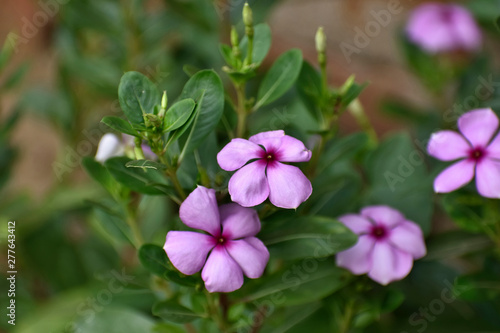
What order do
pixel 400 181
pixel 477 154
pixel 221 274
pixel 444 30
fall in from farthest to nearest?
pixel 444 30 < pixel 400 181 < pixel 477 154 < pixel 221 274

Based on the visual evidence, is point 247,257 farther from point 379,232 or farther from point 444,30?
point 444,30

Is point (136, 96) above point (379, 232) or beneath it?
above

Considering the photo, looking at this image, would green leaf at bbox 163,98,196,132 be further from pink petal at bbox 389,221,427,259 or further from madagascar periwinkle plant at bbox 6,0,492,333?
pink petal at bbox 389,221,427,259

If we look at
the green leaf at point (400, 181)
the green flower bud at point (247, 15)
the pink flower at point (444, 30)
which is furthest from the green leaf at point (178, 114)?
the pink flower at point (444, 30)

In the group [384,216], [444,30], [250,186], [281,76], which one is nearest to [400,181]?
[384,216]

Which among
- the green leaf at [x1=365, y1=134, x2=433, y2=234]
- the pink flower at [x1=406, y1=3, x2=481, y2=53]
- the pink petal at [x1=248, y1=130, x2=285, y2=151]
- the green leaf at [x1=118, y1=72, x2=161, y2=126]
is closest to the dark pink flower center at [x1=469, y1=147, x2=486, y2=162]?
the green leaf at [x1=365, y1=134, x2=433, y2=234]

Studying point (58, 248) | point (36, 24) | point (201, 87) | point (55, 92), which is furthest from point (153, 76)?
point (201, 87)
